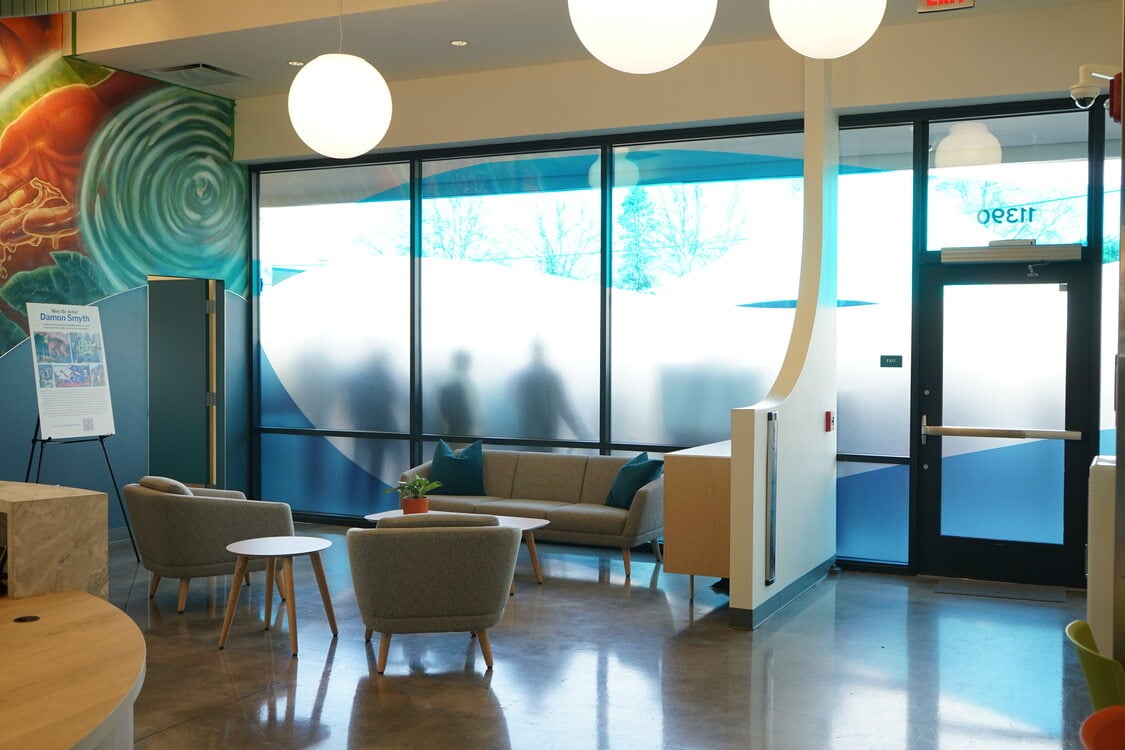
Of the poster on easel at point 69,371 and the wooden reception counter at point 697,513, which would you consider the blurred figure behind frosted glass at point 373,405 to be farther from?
the wooden reception counter at point 697,513

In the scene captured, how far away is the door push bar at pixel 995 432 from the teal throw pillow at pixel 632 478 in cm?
200

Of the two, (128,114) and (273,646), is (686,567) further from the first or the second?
(128,114)

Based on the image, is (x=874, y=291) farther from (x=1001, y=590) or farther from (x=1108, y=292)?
(x=1001, y=590)

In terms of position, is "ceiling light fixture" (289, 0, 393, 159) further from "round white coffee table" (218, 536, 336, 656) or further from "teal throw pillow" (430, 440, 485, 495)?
"teal throw pillow" (430, 440, 485, 495)

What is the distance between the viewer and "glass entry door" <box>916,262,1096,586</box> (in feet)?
24.2

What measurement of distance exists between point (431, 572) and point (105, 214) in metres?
5.34

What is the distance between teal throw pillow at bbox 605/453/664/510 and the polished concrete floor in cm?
81

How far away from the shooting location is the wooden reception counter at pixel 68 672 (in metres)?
2.20

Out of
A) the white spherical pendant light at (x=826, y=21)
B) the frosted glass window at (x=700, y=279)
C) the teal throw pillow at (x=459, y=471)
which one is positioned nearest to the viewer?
the white spherical pendant light at (x=826, y=21)

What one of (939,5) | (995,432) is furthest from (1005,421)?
(939,5)

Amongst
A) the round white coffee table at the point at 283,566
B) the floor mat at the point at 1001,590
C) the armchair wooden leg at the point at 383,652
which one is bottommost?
the floor mat at the point at 1001,590

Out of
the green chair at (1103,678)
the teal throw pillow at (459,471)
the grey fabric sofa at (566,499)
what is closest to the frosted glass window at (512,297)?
the grey fabric sofa at (566,499)

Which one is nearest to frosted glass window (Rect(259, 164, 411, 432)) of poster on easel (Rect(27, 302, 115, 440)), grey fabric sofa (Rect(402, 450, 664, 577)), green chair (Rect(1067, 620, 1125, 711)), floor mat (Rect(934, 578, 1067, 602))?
grey fabric sofa (Rect(402, 450, 664, 577))

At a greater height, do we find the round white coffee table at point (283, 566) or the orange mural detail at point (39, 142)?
the orange mural detail at point (39, 142)
